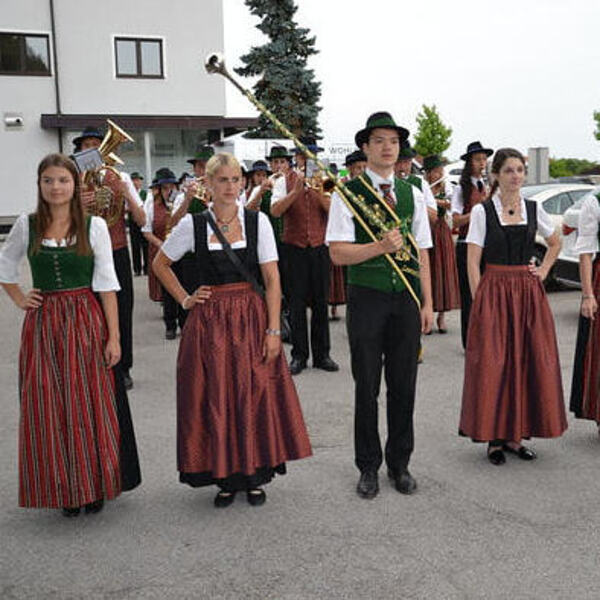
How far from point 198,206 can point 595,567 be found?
18.4 ft

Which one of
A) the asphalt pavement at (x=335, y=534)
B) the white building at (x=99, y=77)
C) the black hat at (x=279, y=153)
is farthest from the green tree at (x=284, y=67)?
the asphalt pavement at (x=335, y=534)

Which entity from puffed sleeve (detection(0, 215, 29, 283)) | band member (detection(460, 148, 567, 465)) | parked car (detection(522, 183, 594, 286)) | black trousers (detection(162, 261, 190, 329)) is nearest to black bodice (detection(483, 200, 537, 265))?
band member (detection(460, 148, 567, 465))

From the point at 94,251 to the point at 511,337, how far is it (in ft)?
8.34

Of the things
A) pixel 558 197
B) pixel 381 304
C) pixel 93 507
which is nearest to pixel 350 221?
pixel 381 304

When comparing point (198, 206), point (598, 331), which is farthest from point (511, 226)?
point (198, 206)

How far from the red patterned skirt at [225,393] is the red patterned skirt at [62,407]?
17.7 inches

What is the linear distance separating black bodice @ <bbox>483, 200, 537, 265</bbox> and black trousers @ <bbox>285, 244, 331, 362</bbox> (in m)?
2.79

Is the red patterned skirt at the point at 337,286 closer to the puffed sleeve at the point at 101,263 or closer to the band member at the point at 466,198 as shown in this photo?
the band member at the point at 466,198

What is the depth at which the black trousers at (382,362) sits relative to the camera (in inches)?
161

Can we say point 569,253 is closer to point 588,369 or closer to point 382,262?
point 588,369

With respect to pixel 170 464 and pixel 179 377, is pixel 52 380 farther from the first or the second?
A: pixel 170 464

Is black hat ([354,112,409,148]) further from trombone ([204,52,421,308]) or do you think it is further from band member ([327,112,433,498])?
trombone ([204,52,421,308])

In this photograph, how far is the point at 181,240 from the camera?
3967 mm

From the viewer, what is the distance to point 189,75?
2684 cm
